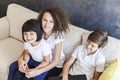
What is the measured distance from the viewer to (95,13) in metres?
2.39

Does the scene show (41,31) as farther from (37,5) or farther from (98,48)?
(37,5)

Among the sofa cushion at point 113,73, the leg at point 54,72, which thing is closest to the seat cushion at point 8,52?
the leg at point 54,72

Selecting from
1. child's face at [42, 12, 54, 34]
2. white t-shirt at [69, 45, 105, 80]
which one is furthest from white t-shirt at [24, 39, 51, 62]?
white t-shirt at [69, 45, 105, 80]

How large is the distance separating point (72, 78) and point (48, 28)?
0.46m

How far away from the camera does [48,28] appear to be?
1.96 metres

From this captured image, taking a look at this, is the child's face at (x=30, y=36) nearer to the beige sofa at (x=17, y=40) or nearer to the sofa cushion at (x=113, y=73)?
the beige sofa at (x=17, y=40)

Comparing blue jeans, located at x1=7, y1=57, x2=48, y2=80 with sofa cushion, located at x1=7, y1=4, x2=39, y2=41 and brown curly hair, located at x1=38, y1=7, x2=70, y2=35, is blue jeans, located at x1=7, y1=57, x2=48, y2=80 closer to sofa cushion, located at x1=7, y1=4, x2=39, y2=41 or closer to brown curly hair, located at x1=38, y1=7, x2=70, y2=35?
brown curly hair, located at x1=38, y1=7, x2=70, y2=35

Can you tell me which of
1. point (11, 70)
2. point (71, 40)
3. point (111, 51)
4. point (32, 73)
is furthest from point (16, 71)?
point (111, 51)

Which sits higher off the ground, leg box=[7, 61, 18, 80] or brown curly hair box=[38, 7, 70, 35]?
brown curly hair box=[38, 7, 70, 35]

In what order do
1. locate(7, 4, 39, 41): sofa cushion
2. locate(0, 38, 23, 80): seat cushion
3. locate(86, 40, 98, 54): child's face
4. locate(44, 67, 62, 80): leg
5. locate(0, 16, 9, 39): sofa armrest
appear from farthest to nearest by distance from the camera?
1. locate(0, 16, 9, 39): sofa armrest
2. locate(7, 4, 39, 41): sofa cushion
3. locate(0, 38, 23, 80): seat cushion
4. locate(44, 67, 62, 80): leg
5. locate(86, 40, 98, 54): child's face

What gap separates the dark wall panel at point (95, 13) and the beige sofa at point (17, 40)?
0.93 feet

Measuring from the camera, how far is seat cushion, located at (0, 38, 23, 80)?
7.09ft

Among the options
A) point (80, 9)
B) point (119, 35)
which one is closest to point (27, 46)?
point (80, 9)

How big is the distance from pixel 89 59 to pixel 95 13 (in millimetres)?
647
